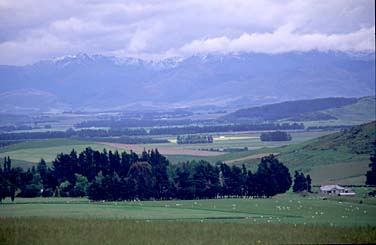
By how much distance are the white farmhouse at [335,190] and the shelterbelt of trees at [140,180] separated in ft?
9.31

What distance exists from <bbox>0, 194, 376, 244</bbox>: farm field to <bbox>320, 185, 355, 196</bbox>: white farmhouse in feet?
26.7

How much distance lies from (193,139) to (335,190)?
7284 centimetres

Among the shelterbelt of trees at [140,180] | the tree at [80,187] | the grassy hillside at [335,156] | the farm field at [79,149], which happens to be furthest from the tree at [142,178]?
the grassy hillside at [335,156]

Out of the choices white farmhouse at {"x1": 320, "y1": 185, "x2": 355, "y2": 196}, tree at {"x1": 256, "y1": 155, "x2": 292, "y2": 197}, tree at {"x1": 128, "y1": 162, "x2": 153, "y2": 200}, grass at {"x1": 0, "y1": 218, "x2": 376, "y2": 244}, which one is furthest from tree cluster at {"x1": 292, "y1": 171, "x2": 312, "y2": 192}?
grass at {"x1": 0, "y1": 218, "x2": 376, "y2": 244}

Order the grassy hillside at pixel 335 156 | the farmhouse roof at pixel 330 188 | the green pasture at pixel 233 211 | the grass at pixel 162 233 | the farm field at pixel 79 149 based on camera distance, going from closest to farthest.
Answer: the grass at pixel 162 233 < the green pasture at pixel 233 211 < the farmhouse roof at pixel 330 188 < the grassy hillside at pixel 335 156 < the farm field at pixel 79 149

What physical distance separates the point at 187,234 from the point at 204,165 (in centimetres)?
3343

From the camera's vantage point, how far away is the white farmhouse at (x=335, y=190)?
6047cm

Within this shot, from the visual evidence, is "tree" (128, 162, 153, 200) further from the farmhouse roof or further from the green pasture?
the farmhouse roof

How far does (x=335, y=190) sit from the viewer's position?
62.5m

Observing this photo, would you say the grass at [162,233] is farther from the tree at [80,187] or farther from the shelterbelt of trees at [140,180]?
the tree at [80,187]

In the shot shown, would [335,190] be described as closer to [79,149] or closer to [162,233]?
[79,149]

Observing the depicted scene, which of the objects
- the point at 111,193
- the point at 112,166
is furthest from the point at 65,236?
the point at 112,166

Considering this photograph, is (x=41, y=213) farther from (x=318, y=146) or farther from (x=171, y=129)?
(x=171, y=129)

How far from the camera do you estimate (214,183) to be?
61781 millimetres
